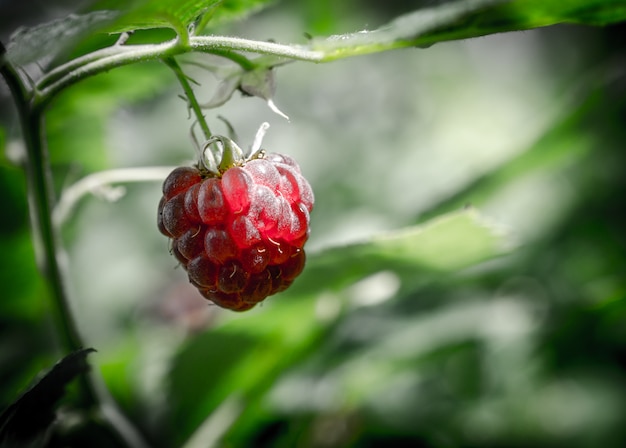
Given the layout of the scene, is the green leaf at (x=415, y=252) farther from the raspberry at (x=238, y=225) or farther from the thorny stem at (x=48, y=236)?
the thorny stem at (x=48, y=236)

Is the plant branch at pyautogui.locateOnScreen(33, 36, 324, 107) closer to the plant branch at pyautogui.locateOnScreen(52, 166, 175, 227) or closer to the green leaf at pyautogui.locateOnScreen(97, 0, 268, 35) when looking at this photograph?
the green leaf at pyautogui.locateOnScreen(97, 0, 268, 35)

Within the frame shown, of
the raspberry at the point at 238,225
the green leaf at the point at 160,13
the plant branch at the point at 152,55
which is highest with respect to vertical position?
the green leaf at the point at 160,13

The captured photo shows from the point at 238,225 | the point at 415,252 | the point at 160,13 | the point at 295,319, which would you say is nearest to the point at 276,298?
the point at 295,319

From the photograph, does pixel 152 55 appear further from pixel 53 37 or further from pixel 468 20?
pixel 468 20

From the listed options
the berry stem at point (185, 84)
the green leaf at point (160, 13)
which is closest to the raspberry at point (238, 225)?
the berry stem at point (185, 84)

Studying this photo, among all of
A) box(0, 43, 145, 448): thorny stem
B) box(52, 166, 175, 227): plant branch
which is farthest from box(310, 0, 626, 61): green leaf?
box(52, 166, 175, 227): plant branch
